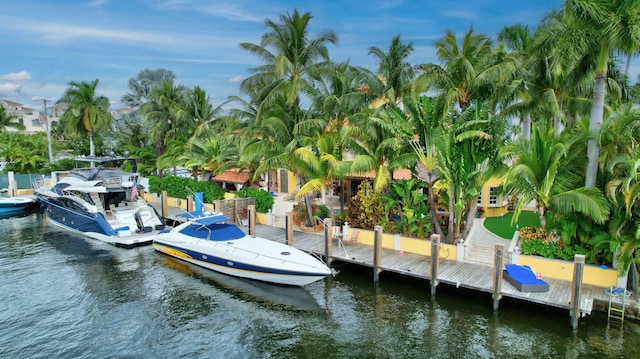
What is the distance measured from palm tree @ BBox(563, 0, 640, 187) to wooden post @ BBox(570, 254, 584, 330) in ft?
10.7

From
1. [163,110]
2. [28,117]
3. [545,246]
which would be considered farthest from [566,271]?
[28,117]

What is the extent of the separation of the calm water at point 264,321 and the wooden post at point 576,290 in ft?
1.63

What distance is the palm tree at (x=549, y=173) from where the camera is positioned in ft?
43.4

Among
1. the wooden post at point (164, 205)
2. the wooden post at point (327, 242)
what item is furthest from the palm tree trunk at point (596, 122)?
the wooden post at point (164, 205)

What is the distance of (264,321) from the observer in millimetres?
13602

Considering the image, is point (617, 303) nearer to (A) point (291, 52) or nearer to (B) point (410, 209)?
(B) point (410, 209)

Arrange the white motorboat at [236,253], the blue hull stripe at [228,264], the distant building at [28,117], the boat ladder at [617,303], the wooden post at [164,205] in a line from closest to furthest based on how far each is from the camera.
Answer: the boat ladder at [617,303] < the blue hull stripe at [228,264] < the white motorboat at [236,253] < the wooden post at [164,205] < the distant building at [28,117]

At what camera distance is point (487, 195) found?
22750 mm

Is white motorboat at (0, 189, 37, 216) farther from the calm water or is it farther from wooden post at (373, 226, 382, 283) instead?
wooden post at (373, 226, 382, 283)

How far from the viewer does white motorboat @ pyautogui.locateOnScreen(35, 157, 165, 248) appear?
22125 mm

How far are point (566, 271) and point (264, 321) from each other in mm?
10885

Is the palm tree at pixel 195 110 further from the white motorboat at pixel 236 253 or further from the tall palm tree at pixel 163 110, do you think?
the white motorboat at pixel 236 253

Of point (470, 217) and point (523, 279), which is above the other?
point (470, 217)

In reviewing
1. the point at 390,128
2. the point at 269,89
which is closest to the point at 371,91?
the point at 390,128
